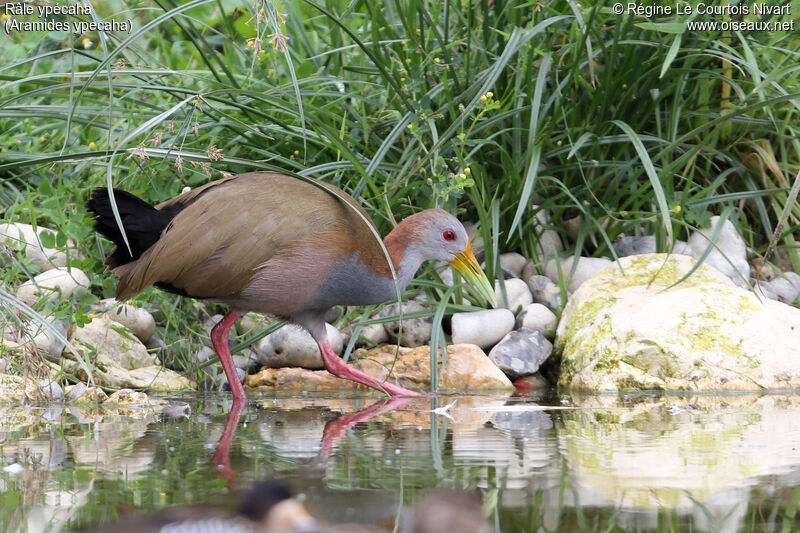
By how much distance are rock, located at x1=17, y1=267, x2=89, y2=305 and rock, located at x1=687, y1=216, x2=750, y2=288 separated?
3642 mm

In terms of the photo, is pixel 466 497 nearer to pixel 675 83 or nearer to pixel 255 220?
pixel 255 220

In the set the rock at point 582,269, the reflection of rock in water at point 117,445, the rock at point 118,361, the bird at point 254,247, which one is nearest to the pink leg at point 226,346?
the bird at point 254,247

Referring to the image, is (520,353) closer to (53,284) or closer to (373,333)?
(373,333)

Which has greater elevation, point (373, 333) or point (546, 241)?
point (546, 241)

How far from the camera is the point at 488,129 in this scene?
637 cm

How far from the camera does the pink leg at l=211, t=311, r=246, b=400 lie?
5305 millimetres

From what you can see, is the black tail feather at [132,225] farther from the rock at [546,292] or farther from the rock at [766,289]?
the rock at [766,289]

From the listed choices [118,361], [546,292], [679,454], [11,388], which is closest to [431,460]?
[679,454]

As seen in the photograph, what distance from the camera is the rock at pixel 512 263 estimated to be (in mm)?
6523

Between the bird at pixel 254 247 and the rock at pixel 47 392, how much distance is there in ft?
1.76

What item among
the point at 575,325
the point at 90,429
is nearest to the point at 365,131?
the point at 575,325

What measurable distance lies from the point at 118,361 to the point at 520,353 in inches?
87.5

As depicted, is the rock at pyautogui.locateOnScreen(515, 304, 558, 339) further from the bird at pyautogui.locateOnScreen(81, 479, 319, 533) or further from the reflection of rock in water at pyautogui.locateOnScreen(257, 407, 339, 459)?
the bird at pyautogui.locateOnScreen(81, 479, 319, 533)

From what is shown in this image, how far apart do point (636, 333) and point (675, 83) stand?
1663 millimetres
